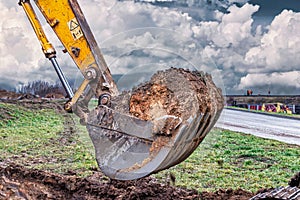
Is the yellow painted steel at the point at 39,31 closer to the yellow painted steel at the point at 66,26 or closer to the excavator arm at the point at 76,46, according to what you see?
the excavator arm at the point at 76,46

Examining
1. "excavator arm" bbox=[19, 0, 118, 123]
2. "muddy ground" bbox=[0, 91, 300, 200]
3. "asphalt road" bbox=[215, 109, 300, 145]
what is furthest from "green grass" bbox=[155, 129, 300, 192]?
"excavator arm" bbox=[19, 0, 118, 123]

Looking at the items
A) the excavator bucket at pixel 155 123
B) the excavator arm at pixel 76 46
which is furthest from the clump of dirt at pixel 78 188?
the excavator arm at pixel 76 46

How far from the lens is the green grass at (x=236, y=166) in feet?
19.4

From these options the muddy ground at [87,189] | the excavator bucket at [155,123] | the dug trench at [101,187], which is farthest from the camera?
the muddy ground at [87,189]

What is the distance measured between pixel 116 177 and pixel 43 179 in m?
1.90

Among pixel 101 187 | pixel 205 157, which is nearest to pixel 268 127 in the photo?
pixel 205 157

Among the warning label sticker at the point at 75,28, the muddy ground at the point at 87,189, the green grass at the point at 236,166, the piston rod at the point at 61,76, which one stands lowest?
the green grass at the point at 236,166

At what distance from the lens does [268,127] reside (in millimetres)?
13523

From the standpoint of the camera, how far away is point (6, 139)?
33.2 ft

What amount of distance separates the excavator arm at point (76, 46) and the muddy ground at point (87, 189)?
38.2 inches

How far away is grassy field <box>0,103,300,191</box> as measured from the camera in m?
6.00

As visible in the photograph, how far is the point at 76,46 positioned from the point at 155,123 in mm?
1267

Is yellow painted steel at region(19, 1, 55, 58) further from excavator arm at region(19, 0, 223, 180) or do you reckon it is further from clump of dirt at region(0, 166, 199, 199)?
clump of dirt at region(0, 166, 199, 199)

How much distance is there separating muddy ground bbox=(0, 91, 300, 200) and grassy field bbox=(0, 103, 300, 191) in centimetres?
40
